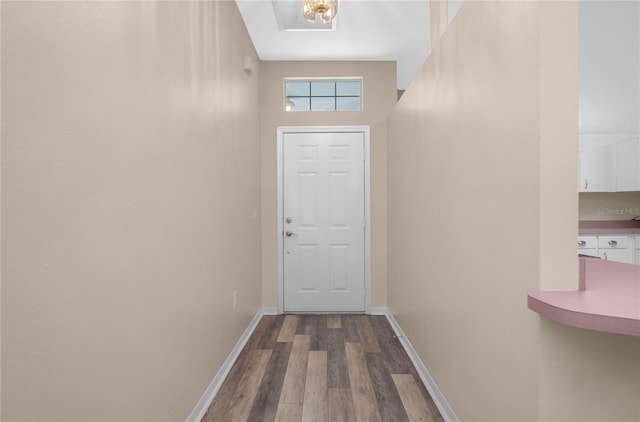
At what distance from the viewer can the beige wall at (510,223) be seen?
104cm

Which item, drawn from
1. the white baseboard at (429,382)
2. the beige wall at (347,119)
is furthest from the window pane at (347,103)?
the white baseboard at (429,382)

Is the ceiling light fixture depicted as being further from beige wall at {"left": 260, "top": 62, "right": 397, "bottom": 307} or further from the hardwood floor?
the hardwood floor

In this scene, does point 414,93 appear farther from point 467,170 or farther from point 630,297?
point 630,297

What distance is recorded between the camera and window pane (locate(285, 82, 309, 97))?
3.78 m

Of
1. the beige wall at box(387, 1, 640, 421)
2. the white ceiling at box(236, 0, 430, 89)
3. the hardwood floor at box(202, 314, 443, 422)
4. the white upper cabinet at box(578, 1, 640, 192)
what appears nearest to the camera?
the beige wall at box(387, 1, 640, 421)

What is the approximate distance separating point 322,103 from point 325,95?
100 millimetres

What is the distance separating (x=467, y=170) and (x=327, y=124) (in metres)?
2.36

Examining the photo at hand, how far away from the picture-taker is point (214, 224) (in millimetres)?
2150

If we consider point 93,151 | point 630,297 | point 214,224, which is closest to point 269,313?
point 214,224

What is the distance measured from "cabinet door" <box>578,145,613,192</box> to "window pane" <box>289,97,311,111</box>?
3.28 m

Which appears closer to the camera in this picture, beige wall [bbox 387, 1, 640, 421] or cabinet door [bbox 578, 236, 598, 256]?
beige wall [bbox 387, 1, 640, 421]

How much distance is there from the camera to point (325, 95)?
3768 millimetres

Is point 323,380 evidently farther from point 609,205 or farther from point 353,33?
point 609,205

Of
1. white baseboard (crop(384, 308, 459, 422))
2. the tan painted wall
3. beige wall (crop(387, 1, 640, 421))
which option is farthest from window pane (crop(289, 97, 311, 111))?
white baseboard (crop(384, 308, 459, 422))
